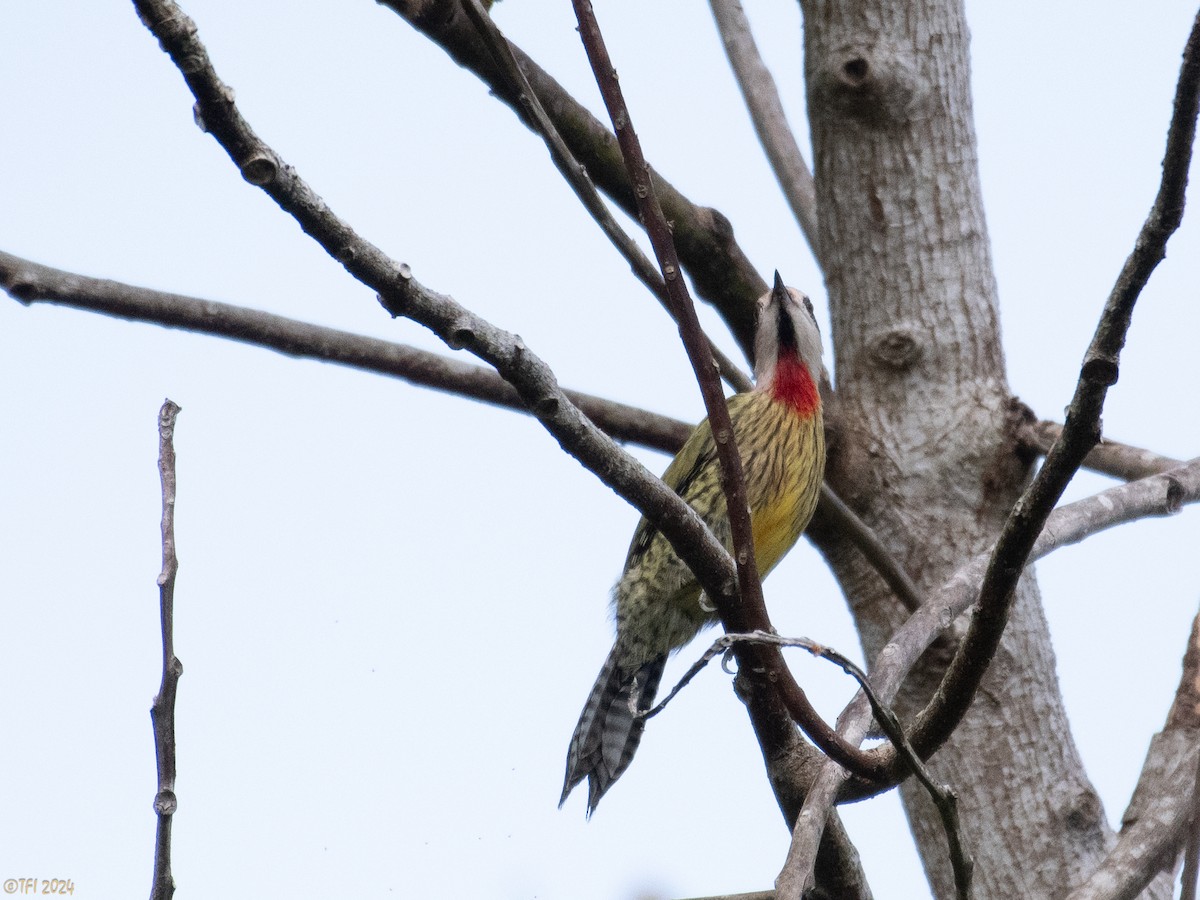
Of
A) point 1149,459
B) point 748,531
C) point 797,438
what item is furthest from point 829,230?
point 748,531

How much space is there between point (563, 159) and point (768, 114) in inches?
101

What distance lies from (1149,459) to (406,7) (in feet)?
8.09

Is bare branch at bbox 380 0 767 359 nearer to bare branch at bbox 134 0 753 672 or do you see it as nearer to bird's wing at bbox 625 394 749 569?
bird's wing at bbox 625 394 749 569

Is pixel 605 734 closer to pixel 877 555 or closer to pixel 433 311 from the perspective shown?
pixel 877 555

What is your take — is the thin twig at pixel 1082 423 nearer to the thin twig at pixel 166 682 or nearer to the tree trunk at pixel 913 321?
the thin twig at pixel 166 682

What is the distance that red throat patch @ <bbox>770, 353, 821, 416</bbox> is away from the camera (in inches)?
204

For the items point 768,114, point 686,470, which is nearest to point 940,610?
point 686,470

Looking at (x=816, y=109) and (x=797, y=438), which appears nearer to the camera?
(x=816, y=109)

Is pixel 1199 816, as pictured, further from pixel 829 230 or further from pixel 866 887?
pixel 829 230

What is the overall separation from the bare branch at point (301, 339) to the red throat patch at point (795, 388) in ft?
3.77

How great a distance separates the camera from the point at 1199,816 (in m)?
1.63

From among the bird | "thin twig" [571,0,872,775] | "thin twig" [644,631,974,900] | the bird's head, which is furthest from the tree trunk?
"thin twig" [644,631,974,900]

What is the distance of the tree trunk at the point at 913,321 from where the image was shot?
13.4 feet

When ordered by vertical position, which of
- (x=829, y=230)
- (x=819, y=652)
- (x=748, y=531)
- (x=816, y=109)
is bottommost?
(x=819, y=652)
